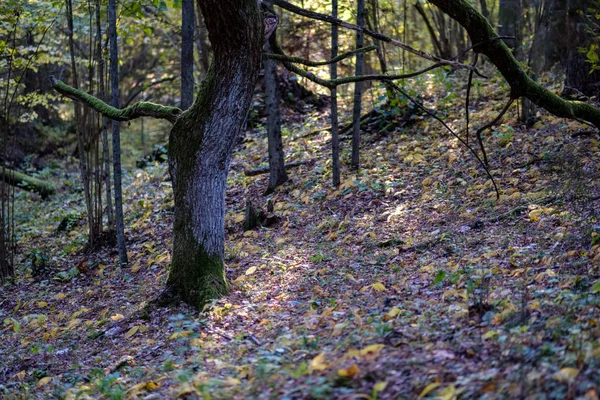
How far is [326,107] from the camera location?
16.7 metres

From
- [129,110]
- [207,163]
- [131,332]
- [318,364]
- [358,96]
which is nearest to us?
[318,364]

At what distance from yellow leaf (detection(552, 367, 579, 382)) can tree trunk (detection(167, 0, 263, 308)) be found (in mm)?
4040

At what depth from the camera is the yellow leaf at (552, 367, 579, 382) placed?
316 cm

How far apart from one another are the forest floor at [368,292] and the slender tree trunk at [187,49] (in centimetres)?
254

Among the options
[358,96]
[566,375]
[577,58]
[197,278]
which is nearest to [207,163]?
[197,278]

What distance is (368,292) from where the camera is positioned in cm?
592

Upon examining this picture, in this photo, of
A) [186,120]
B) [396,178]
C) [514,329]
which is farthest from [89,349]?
[396,178]

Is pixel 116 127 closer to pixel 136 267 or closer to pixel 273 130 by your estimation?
pixel 136 267

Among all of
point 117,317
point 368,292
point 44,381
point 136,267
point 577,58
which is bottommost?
point 44,381

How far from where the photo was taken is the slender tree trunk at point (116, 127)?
28.2ft

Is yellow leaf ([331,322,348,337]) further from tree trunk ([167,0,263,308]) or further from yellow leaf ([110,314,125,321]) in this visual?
yellow leaf ([110,314,125,321])

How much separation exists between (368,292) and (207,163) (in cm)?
240

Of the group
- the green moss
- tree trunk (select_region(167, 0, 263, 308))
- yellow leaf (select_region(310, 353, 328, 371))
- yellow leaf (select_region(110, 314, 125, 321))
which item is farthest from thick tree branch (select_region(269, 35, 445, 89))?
yellow leaf (select_region(110, 314, 125, 321))

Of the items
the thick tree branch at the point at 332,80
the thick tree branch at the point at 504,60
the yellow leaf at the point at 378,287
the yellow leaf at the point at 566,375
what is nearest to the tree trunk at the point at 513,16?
the thick tree branch at the point at 504,60
